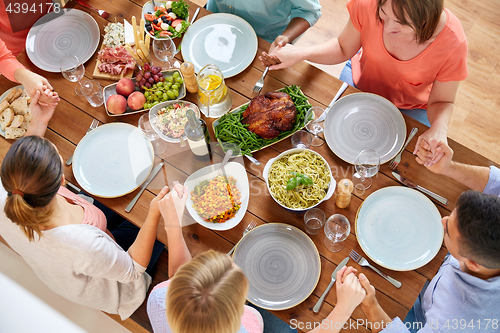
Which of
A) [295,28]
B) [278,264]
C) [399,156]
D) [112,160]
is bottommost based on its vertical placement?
[278,264]

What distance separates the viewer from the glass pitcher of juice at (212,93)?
163 centimetres

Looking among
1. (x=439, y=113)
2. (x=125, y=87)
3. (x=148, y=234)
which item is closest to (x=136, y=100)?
(x=125, y=87)

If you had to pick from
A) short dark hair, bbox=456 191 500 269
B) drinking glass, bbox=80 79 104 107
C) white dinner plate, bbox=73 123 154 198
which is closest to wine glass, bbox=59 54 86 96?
drinking glass, bbox=80 79 104 107

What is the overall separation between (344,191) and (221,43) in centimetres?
108

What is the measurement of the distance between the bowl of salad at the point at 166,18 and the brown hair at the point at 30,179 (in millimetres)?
911

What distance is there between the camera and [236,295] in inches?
44.7

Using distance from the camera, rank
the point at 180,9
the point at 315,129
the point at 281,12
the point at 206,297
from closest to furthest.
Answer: the point at 206,297 → the point at 315,129 → the point at 180,9 → the point at 281,12

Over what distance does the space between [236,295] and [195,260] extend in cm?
18

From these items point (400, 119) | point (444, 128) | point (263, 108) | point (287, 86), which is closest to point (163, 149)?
point (263, 108)

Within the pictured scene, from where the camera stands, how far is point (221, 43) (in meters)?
1.93

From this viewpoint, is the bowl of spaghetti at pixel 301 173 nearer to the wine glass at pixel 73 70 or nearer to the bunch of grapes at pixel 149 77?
the bunch of grapes at pixel 149 77

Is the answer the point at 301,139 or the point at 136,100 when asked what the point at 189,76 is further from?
the point at 301,139

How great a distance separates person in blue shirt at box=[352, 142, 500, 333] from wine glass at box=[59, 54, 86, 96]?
5.51 ft

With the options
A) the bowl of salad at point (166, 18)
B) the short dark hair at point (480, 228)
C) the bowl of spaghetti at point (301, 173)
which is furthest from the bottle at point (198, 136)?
the short dark hair at point (480, 228)
